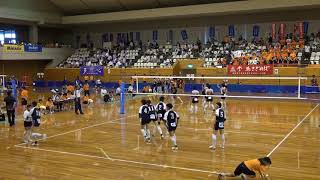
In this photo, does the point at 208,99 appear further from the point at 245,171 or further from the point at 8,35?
the point at 8,35

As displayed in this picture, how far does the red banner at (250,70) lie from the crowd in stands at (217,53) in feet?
2.87

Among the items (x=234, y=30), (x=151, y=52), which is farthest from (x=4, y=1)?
(x=234, y=30)

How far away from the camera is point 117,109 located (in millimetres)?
26125

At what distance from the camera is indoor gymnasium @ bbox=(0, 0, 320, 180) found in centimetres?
1259

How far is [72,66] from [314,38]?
1100 inches

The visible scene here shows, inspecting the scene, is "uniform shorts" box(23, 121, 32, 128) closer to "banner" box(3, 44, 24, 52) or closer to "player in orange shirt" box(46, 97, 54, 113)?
"player in orange shirt" box(46, 97, 54, 113)

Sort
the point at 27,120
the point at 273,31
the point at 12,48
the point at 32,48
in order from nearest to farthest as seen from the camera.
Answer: the point at 27,120 → the point at 273,31 → the point at 12,48 → the point at 32,48

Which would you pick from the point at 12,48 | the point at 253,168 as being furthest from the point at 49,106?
the point at 12,48

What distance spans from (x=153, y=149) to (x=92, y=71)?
103 feet

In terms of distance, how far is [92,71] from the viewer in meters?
44.7

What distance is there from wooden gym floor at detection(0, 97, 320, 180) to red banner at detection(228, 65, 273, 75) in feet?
37.7

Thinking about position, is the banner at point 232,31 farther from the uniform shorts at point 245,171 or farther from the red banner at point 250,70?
the uniform shorts at point 245,171

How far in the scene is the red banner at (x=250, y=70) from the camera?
34.2m

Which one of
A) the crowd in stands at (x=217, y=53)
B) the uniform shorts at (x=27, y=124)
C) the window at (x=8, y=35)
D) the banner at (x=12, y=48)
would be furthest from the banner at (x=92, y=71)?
the uniform shorts at (x=27, y=124)
